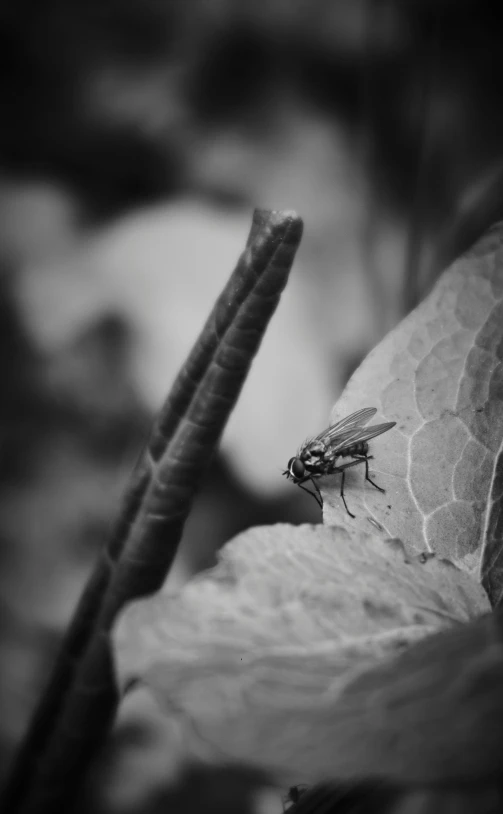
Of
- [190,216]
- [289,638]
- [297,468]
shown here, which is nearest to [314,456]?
[297,468]

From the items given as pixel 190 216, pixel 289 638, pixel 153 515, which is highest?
pixel 190 216

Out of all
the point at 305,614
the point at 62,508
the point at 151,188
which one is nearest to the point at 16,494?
the point at 62,508

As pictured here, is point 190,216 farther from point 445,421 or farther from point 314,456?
point 445,421

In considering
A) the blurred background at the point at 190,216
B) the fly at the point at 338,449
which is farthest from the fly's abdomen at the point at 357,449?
the blurred background at the point at 190,216

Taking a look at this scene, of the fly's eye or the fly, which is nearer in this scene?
the fly

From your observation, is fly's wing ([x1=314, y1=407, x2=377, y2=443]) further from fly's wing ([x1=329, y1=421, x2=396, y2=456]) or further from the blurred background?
the blurred background

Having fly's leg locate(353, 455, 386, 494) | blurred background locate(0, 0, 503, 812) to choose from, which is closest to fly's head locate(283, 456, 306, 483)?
fly's leg locate(353, 455, 386, 494)
